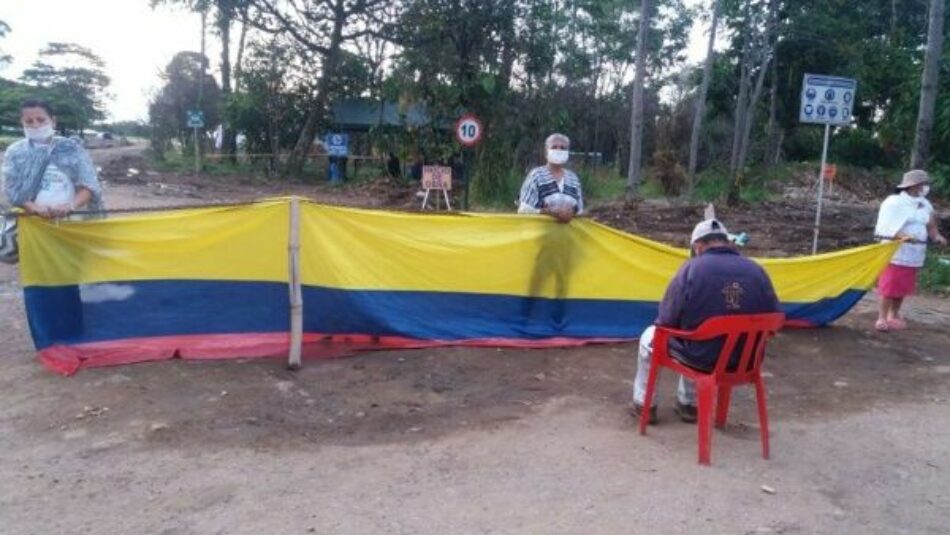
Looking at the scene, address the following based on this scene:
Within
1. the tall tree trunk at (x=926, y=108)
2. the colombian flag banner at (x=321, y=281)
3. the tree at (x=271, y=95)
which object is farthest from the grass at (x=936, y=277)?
the tree at (x=271, y=95)

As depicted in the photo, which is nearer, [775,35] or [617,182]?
[775,35]

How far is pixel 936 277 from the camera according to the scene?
1094 centimetres

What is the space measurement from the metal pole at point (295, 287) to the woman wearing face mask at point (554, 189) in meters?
2.00

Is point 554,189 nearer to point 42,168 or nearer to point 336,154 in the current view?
point 42,168

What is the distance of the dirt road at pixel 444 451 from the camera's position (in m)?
3.62

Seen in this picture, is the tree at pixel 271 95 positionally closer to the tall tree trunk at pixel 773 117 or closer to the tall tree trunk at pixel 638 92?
the tall tree trunk at pixel 638 92

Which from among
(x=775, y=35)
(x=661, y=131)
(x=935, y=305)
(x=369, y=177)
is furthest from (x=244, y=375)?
(x=661, y=131)

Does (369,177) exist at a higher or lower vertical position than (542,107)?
lower

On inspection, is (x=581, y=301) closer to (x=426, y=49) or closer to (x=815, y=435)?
(x=815, y=435)

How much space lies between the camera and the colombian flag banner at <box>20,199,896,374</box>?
5406 mm

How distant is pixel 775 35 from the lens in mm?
27375

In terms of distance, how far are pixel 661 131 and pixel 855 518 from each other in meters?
35.6

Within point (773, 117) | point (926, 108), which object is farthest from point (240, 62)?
point (926, 108)

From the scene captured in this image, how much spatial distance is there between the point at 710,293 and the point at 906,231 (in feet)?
14.0
